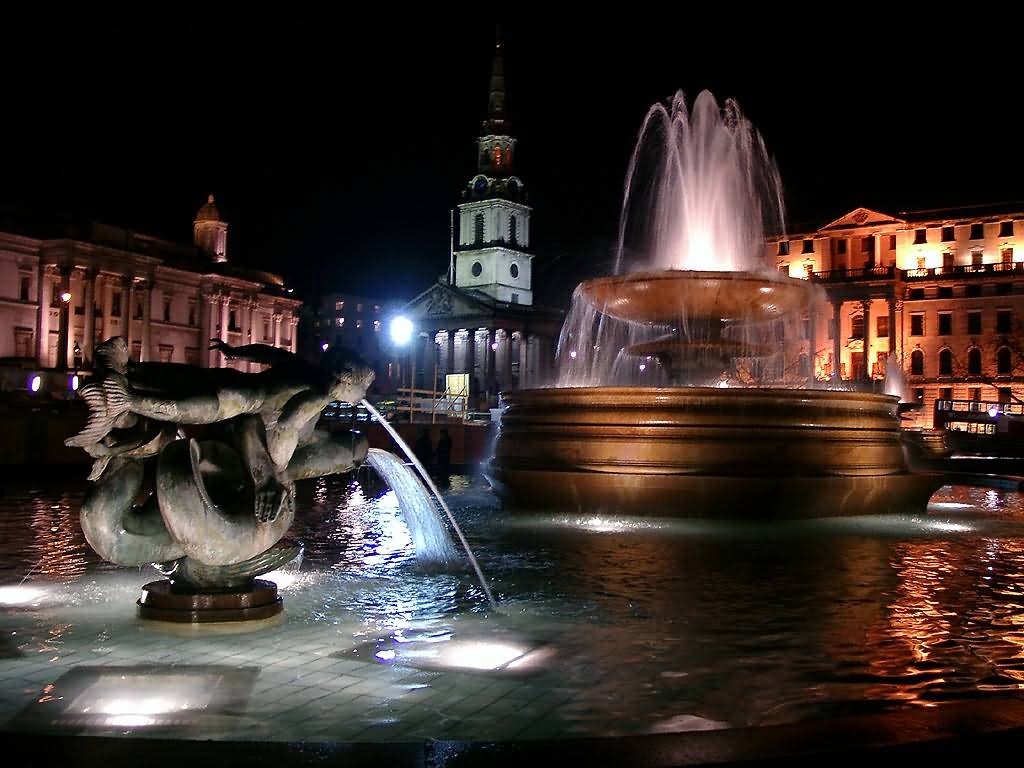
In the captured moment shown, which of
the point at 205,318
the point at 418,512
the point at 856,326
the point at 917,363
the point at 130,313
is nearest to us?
the point at 418,512

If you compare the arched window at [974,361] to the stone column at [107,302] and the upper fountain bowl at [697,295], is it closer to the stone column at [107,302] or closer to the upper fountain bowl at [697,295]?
the stone column at [107,302]

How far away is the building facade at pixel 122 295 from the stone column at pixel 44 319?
63 millimetres

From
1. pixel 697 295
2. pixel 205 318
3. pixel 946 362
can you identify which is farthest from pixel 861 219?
pixel 697 295

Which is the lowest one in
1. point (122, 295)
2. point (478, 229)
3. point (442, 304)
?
point (122, 295)

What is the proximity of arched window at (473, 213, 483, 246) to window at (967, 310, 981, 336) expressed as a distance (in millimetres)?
52780

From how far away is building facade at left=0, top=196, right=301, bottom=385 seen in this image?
64938mm

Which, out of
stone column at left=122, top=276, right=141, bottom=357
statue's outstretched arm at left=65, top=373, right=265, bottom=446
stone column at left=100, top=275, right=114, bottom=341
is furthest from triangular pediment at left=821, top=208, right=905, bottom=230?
statue's outstretched arm at left=65, top=373, right=265, bottom=446

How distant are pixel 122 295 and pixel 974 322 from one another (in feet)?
206

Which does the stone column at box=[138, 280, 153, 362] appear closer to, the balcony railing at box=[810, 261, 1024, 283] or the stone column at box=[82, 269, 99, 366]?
the stone column at box=[82, 269, 99, 366]

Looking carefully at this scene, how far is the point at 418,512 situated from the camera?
8.07m

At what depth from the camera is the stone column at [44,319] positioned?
64.9 metres

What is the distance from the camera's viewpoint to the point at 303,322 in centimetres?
13075

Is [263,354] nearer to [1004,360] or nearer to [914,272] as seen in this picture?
[1004,360]

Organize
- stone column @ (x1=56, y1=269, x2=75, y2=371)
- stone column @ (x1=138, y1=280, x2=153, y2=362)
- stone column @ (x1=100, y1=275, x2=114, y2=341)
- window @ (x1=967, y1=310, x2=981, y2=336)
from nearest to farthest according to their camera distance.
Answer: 1. stone column @ (x1=56, y1=269, x2=75, y2=371)
2. stone column @ (x1=100, y1=275, x2=114, y2=341)
3. stone column @ (x1=138, y1=280, x2=153, y2=362)
4. window @ (x1=967, y1=310, x2=981, y2=336)
